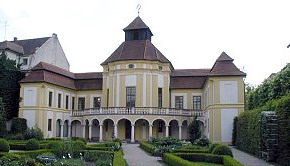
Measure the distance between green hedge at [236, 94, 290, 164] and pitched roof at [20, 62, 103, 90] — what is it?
2310 cm

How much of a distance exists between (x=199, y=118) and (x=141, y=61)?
32.1 feet

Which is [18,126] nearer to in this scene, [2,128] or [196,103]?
[2,128]

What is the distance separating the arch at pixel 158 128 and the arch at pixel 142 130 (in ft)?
3.52

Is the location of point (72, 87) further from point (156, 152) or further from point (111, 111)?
point (156, 152)

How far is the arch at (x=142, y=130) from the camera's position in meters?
42.1

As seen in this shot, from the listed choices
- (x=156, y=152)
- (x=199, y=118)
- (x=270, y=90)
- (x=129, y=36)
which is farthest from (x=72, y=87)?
(x=270, y=90)

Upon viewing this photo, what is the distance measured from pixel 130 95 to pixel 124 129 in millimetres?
4243

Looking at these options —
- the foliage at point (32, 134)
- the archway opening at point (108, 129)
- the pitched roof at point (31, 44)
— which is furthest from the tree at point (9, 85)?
the archway opening at point (108, 129)

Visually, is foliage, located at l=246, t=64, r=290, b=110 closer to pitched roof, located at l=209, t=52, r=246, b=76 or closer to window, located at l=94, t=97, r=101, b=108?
pitched roof, located at l=209, t=52, r=246, b=76

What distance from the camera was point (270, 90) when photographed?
988 inches

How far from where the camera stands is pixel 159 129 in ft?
144

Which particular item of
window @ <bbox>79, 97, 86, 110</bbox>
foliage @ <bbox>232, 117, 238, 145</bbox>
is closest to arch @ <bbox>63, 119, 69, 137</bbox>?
window @ <bbox>79, 97, 86, 110</bbox>

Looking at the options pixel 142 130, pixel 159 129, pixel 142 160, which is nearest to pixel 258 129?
pixel 142 160

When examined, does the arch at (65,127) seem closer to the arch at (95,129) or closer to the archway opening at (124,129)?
the arch at (95,129)
